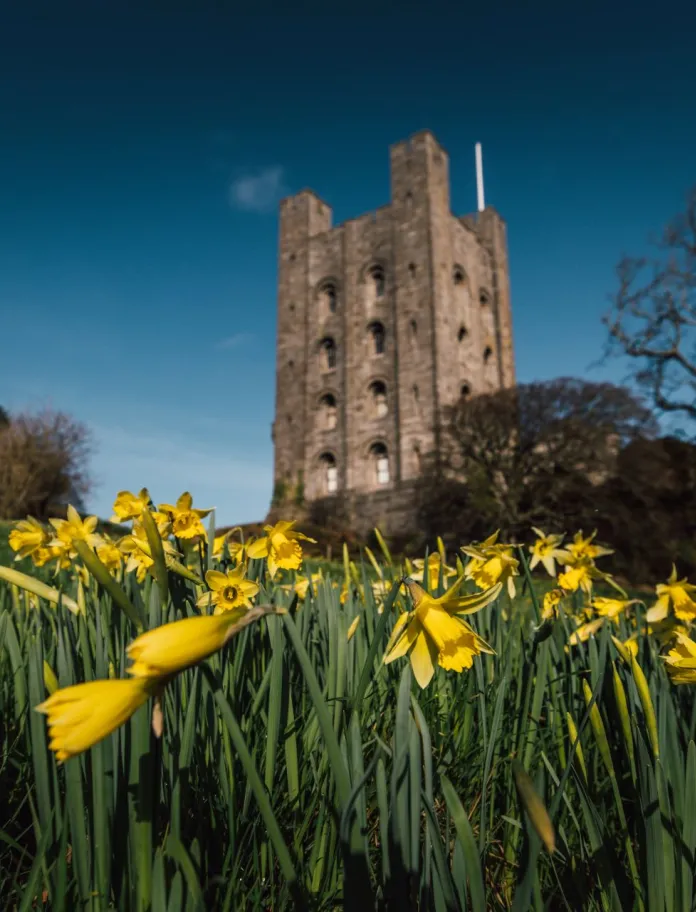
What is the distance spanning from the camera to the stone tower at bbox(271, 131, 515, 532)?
25672mm

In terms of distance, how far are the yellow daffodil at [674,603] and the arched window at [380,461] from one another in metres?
24.6

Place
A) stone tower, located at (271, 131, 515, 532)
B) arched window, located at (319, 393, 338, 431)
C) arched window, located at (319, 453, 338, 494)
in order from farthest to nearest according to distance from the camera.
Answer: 1. arched window, located at (319, 393, 338, 431)
2. arched window, located at (319, 453, 338, 494)
3. stone tower, located at (271, 131, 515, 532)

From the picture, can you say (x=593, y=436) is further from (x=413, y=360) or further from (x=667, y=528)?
(x=413, y=360)

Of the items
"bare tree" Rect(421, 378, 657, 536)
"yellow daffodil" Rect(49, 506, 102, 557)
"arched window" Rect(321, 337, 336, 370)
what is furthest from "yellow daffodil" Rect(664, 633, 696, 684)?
"arched window" Rect(321, 337, 336, 370)

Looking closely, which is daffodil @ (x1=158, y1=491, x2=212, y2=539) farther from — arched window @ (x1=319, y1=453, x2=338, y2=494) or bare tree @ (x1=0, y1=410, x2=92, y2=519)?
arched window @ (x1=319, y1=453, x2=338, y2=494)

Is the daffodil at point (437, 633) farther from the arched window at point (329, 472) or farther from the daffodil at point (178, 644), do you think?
the arched window at point (329, 472)

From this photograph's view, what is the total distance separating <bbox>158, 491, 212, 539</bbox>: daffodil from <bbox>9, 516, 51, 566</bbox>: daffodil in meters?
0.63

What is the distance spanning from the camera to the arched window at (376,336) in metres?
27.9

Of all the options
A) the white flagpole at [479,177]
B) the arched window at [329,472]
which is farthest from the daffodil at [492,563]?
the white flagpole at [479,177]

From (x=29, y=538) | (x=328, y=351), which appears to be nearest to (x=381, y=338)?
(x=328, y=351)

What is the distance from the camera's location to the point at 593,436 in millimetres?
19469

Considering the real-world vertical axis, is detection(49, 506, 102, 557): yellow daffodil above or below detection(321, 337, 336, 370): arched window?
below

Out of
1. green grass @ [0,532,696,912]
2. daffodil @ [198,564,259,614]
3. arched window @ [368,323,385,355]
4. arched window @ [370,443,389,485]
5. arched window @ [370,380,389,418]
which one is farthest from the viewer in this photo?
arched window @ [368,323,385,355]

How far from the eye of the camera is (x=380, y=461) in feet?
87.5
